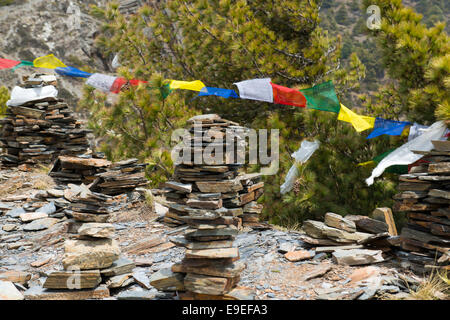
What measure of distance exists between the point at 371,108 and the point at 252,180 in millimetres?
2698

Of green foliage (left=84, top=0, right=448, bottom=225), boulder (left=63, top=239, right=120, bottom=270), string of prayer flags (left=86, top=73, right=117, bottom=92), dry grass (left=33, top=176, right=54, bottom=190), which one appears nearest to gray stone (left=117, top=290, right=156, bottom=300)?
boulder (left=63, top=239, right=120, bottom=270)

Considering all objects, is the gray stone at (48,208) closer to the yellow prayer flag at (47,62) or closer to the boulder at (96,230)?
the boulder at (96,230)

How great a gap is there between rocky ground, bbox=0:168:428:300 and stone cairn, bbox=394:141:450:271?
329 mm

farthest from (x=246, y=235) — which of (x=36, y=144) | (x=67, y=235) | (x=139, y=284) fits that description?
(x=36, y=144)

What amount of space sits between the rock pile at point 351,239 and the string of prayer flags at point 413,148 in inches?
23.3

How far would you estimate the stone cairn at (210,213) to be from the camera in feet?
10.9

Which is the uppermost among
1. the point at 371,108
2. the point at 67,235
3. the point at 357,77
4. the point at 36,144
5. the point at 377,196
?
the point at 357,77

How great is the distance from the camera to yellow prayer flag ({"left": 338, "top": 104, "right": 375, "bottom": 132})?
596 centimetres

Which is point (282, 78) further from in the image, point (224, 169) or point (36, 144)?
point (36, 144)

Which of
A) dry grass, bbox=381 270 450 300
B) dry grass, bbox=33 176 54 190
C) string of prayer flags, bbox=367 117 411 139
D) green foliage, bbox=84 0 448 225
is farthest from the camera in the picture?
dry grass, bbox=33 176 54 190

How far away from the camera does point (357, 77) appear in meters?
8.91

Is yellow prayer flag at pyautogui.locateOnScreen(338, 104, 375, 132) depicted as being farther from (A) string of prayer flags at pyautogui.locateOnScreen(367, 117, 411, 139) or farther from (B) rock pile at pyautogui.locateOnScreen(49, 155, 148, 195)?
(B) rock pile at pyautogui.locateOnScreen(49, 155, 148, 195)

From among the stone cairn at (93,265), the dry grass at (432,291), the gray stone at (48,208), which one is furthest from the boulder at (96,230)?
the gray stone at (48,208)

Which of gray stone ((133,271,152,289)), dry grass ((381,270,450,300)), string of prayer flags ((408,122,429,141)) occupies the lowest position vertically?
gray stone ((133,271,152,289))
